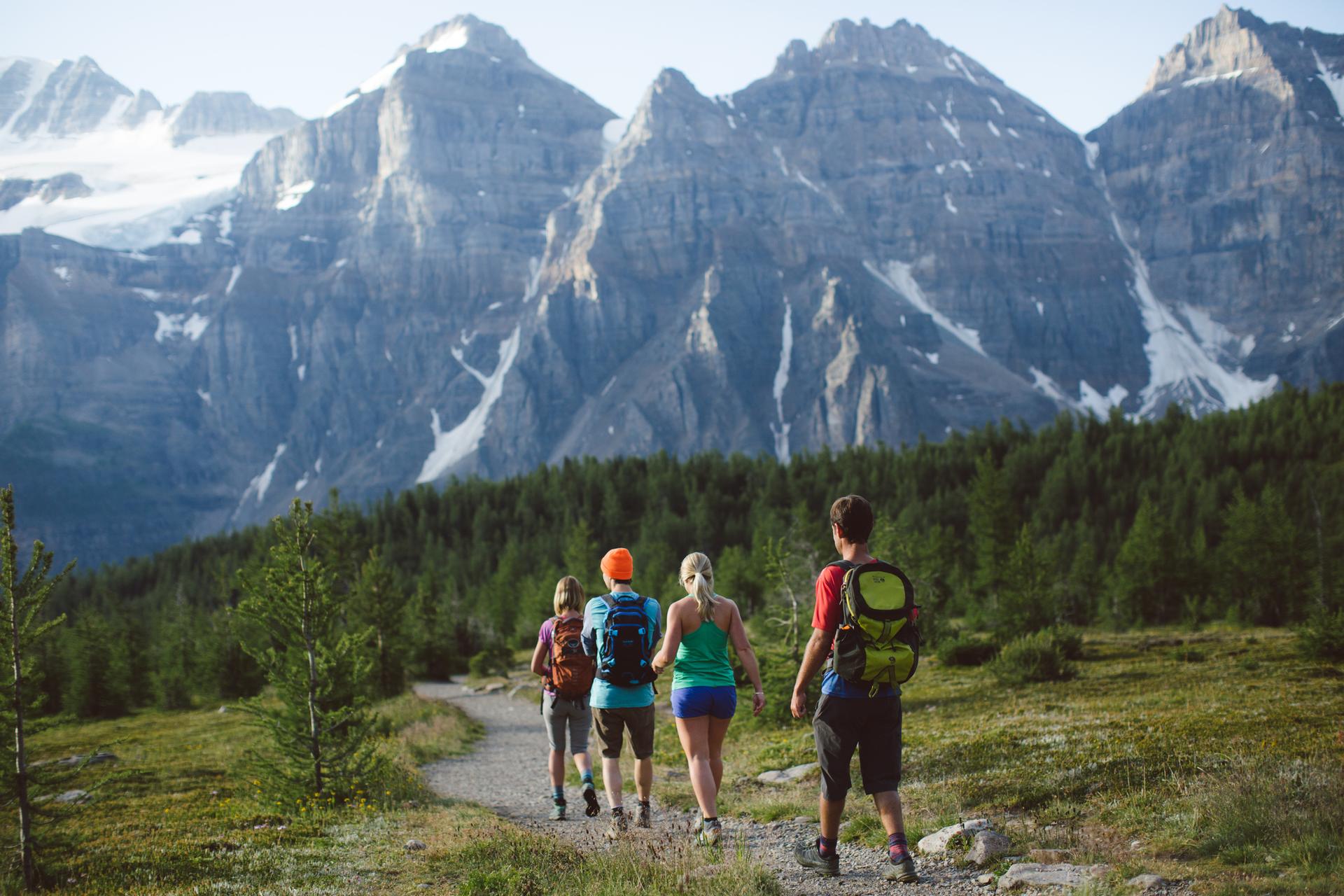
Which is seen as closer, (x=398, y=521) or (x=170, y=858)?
(x=170, y=858)

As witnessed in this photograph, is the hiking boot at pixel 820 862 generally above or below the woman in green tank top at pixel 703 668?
below

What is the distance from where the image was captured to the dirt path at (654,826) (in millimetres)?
8391

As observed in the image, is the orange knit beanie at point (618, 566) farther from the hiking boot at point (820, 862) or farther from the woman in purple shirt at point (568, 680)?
the hiking boot at point (820, 862)

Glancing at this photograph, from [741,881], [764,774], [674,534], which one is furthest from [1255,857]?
[674,534]

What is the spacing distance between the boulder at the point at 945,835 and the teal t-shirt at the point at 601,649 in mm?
3243

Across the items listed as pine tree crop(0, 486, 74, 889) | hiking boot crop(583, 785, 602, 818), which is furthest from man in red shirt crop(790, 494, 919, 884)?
pine tree crop(0, 486, 74, 889)

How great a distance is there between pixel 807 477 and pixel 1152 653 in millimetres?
76945

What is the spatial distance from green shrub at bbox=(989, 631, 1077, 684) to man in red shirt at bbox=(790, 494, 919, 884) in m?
17.9

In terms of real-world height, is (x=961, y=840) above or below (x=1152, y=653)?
above

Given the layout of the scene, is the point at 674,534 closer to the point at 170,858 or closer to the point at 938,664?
the point at 938,664

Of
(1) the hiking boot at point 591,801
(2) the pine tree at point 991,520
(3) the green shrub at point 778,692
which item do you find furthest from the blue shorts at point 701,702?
(2) the pine tree at point 991,520

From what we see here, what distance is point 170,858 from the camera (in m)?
12.0

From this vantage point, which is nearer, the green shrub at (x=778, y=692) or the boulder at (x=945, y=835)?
the boulder at (x=945, y=835)

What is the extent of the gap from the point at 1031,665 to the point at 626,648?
59.5 ft
